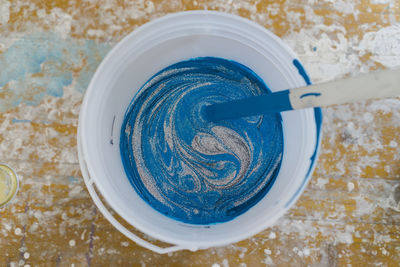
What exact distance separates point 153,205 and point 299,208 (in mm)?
527

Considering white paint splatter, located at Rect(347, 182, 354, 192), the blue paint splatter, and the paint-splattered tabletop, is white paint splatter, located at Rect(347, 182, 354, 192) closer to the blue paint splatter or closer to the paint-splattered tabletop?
the paint-splattered tabletop

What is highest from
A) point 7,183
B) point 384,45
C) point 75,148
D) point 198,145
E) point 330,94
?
point 384,45

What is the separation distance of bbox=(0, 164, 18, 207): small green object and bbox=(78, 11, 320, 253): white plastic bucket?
1.20 ft

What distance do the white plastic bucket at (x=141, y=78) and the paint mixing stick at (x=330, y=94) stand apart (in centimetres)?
15

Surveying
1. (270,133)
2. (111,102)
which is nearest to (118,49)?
(111,102)

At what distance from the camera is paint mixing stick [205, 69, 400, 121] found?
63 cm

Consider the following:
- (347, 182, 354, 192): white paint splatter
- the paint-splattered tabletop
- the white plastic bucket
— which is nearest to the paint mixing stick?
the white plastic bucket

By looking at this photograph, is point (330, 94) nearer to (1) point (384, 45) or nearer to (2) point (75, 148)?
(1) point (384, 45)

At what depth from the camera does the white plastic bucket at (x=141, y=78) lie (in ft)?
2.79

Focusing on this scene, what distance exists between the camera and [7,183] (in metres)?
1.12

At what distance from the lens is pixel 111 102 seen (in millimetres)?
966

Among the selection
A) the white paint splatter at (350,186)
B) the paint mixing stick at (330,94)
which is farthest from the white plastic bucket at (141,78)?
the white paint splatter at (350,186)

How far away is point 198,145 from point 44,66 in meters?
0.65

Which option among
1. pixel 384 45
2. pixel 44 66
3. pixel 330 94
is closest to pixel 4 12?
pixel 44 66
